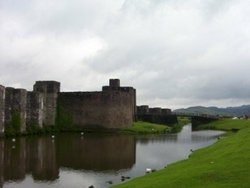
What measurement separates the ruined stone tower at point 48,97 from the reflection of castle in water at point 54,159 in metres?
21.4

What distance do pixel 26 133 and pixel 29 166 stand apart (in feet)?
85.4

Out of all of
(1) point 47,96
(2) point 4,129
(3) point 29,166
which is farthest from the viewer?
(1) point 47,96

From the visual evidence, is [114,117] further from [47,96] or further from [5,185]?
[5,185]

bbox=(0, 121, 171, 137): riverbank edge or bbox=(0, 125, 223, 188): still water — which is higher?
bbox=(0, 121, 171, 137): riverbank edge

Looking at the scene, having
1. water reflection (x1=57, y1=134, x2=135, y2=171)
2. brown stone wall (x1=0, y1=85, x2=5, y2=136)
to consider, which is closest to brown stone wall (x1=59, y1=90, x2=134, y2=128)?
brown stone wall (x1=0, y1=85, x2=5, y2=136)

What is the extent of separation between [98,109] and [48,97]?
7166 mm

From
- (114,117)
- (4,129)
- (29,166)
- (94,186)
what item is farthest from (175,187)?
(114,117)

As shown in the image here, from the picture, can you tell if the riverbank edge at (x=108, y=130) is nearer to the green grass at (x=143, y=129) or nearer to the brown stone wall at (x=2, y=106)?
the green grass at (x=143, y=129)

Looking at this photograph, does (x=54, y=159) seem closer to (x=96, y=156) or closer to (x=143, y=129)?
(x=96, y=156)

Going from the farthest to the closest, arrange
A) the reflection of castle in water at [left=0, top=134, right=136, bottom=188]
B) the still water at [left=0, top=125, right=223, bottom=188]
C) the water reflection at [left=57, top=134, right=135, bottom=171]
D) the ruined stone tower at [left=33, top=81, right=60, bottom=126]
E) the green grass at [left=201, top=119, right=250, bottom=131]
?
the green grass at [left=201, top=119, right=250, bottom=131]
the ruined stone tower at [left=33, top=81, right=60, bottom=126]
the water reflection at [left=57, top=134, right=135, bottom=171]
the reflection of castle in water at [left=0, top=134, right=136, bottom=188]
the still water at [left=0, top=125, right=223, bottom=188]

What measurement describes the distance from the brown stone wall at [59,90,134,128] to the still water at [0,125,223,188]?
75.9ft

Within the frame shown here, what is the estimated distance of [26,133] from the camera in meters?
55.2

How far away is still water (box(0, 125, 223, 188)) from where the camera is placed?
24.9 m

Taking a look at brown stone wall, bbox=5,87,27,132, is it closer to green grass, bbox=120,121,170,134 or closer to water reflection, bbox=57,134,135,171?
water reflection, bbox=57,134,135,171
